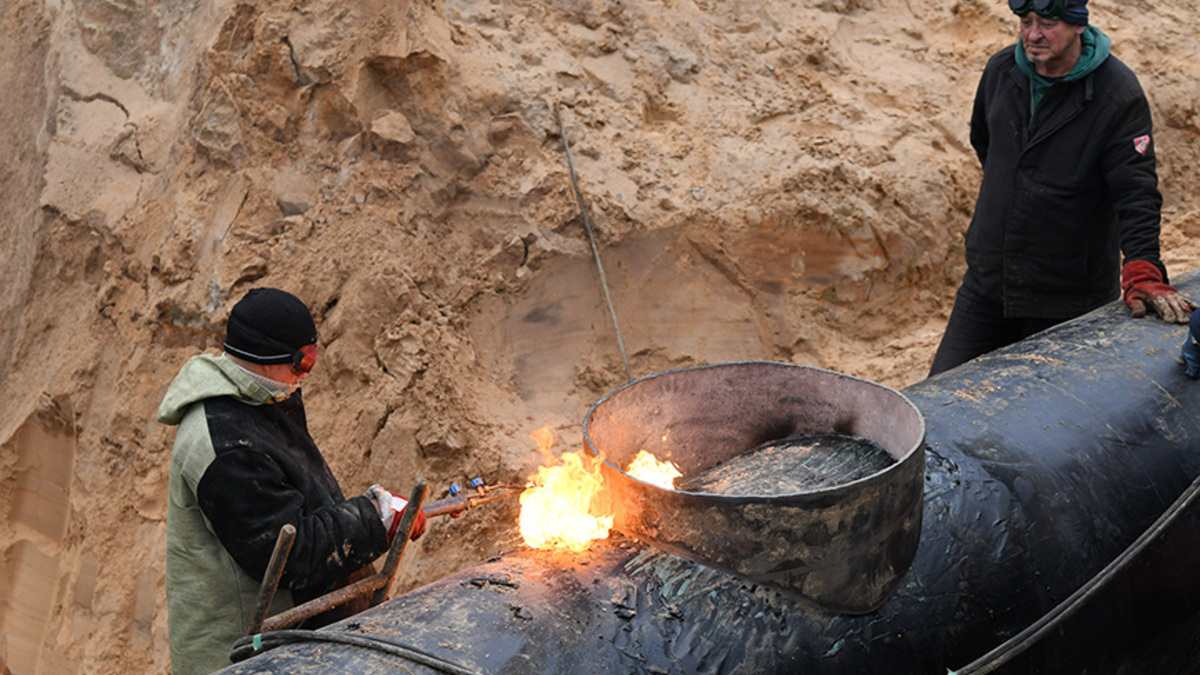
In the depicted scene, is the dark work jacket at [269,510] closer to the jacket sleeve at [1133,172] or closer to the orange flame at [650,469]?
the orange flame at [650,469]

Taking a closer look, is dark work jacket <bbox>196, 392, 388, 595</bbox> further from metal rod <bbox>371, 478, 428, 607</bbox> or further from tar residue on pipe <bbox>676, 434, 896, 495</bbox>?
tar residue on pipe <bbox>676, 434, 896, 495</bbox>

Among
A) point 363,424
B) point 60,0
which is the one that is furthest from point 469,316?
point 60,0

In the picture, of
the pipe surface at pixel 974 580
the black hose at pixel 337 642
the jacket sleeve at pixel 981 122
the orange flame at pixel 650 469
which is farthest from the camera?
the jacket sleeve at pixel 981 122

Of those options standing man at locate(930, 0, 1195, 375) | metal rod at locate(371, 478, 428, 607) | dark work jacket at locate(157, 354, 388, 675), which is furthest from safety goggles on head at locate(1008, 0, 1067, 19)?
dark work jacket at locate(157, 354, 388, 675)

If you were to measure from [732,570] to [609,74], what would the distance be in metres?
3.73

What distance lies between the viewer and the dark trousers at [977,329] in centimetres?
434

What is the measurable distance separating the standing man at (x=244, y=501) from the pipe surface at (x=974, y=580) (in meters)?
0.33

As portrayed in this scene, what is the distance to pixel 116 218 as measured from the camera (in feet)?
17.3

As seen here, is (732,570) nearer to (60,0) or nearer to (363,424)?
(363,424)

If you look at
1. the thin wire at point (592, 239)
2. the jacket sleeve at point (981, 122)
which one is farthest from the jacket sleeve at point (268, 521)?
the jacket sleeve at point (981, 122)

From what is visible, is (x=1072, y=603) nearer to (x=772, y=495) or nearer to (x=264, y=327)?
(x=772, y=495)

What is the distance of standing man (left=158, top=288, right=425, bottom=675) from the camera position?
2.63m

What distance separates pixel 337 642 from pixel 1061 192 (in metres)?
3.15

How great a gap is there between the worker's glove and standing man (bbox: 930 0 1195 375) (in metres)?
2.64
